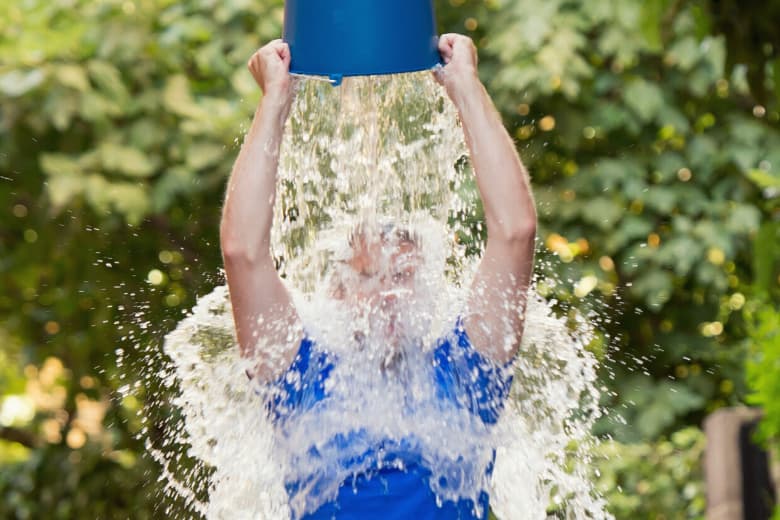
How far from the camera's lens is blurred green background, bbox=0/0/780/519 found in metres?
4.58

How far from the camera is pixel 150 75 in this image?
472cm

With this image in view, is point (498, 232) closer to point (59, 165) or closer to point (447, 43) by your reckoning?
point (447, 43)

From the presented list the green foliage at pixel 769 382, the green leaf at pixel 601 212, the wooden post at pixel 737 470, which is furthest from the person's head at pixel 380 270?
the green leaf at pixel 601 212

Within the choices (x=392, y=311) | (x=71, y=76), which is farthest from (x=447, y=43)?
(x=71, y=76)

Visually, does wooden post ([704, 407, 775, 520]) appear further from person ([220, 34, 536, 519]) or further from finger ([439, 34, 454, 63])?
finger ([439, 34, 454, 63])

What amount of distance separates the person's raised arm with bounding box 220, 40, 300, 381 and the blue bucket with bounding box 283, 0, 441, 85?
4.9 inches

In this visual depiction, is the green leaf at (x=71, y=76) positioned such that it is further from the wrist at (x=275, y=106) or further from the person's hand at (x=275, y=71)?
the wrist at (x=275, y=106)

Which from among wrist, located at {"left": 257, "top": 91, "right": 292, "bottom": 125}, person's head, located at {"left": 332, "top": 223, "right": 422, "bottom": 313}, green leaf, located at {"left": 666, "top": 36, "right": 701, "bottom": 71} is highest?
wrist, located at {"left": 257, "top": 91, "right": 292, "bottom": 125}

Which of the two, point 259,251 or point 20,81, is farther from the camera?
point 20,81

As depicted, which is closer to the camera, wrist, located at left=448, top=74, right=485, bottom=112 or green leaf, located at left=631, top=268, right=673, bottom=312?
wrist, located at left=448, top=74, right=485, bottom=112

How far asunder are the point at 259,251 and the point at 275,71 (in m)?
0.35

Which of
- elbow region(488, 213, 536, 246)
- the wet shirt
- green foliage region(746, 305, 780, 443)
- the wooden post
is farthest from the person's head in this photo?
the wooden post

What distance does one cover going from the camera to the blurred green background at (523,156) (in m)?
4.58

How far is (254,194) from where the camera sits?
6.73ft
